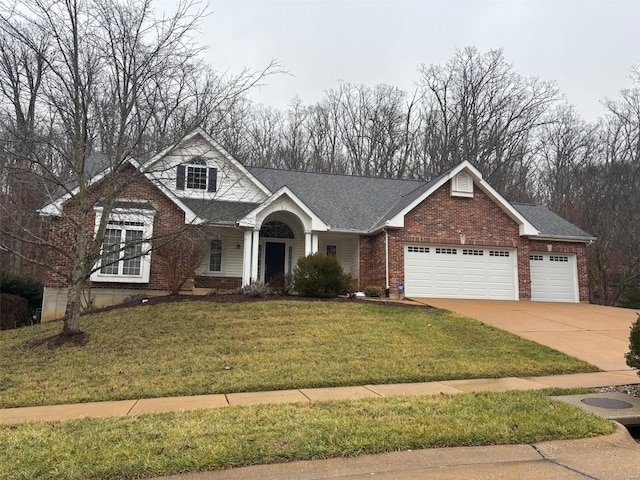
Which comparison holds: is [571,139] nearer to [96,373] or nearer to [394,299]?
[394,299]

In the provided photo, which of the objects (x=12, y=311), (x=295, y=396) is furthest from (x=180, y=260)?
(x=295, y=396)

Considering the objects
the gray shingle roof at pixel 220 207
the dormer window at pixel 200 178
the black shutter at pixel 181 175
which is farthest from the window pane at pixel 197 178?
the gray shingle roof at pixel 220 207

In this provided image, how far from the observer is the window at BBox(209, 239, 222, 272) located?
1822cm

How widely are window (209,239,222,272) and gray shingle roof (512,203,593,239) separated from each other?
1299 cm

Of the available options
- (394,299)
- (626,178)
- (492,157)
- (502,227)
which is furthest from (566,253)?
(492,157)

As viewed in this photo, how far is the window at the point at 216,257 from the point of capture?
1822 centimetres

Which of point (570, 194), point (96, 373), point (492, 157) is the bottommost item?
point (96, 373)

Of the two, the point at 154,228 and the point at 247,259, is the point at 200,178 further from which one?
the point at 247,259

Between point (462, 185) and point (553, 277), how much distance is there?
5.61 metres

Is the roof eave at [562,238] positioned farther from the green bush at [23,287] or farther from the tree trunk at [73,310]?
the green bush at [23,287]

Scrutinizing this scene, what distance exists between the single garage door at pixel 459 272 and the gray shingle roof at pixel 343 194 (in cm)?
239

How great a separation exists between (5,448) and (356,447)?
3.37m

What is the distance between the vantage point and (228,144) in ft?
47.6

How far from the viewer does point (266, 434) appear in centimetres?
468
